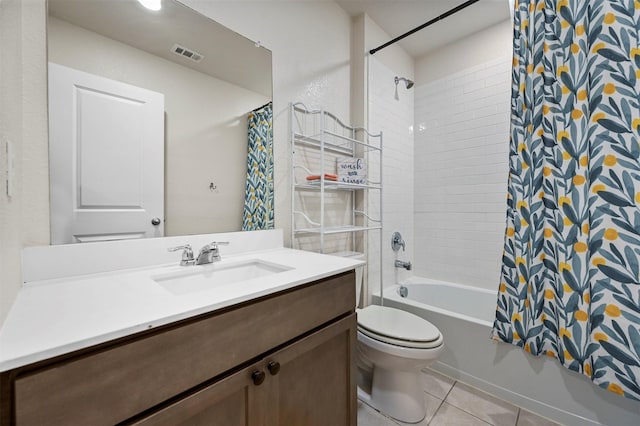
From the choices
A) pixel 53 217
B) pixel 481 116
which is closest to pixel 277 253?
pixel 53 217

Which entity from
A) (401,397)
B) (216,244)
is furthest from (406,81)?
(401,397)

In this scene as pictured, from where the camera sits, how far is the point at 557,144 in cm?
129

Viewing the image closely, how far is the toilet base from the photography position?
139cm

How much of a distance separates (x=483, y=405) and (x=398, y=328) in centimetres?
67

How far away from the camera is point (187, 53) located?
1.19 m

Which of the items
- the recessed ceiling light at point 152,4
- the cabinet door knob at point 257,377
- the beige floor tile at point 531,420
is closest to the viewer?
the cabinet door knob at point 257,377

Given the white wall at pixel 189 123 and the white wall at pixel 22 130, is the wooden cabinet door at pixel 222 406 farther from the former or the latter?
the white wall at pixel 189 123

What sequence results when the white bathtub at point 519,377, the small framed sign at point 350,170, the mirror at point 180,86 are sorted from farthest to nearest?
the small framed sign at point 350,170 → the white bathtub at point 519,377 → the mirror at point 180,86

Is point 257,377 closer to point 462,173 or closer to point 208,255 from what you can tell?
point 208,255

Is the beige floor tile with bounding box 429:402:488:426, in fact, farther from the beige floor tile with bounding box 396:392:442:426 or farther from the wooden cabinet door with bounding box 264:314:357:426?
the wooden cabinet door with bounding box 264:314:357:426

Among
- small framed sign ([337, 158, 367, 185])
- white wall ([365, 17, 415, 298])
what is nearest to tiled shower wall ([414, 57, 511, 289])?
white wall ([365, 17, 415, 298])

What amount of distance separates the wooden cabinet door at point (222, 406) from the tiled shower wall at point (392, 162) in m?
1.46

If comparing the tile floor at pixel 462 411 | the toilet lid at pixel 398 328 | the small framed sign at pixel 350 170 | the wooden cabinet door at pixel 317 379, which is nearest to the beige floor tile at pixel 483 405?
the tile floor at pixel 462 411

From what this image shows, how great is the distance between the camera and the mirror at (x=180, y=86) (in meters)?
0.95
